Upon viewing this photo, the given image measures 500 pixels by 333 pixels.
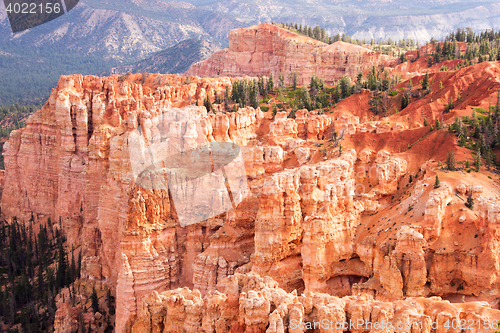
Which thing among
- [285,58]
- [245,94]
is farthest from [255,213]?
[285,58]

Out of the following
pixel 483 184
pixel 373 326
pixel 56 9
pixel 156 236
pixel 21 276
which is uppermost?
pixel 56 9

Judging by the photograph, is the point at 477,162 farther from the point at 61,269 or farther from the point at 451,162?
the point at 61,269

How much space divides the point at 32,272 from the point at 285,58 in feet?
229

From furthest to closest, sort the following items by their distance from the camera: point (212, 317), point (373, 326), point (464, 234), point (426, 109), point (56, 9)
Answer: point (56, 9) < point (426, 109) < point (464, 234) < point (212, 317) < point (373, 326)

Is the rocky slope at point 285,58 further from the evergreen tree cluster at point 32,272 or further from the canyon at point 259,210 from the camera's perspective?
the evergreen tree cluster at point 32,272

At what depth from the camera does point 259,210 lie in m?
44.2

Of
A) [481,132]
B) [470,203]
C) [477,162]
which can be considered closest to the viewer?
[470,203]

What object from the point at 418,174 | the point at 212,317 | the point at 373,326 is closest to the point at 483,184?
the point at 418,174

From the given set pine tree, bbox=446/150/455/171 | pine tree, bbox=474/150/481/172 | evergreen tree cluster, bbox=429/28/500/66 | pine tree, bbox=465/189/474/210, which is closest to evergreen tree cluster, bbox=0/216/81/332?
pine tree, bbox=446/150/455/171

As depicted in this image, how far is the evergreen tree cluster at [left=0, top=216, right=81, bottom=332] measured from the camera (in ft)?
197

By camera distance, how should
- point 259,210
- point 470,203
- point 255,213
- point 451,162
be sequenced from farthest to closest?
point 255,213, point 451,162, point 259,210, point 470,203

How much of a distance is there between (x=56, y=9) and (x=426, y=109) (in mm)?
52833

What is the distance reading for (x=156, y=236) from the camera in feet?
168

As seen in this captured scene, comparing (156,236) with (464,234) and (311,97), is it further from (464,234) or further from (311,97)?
(311,97)
